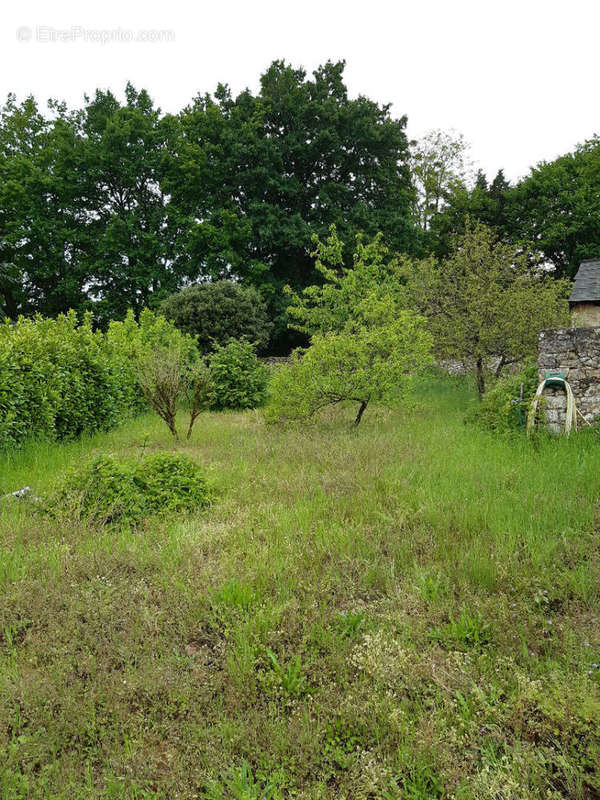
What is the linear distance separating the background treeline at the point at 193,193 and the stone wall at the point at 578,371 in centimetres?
1483

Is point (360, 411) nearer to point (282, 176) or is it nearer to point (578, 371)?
point (578, 371)

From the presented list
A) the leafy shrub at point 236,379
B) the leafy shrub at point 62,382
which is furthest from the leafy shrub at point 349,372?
the leafy shrub at point 236,379

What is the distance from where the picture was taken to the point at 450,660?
2529mm

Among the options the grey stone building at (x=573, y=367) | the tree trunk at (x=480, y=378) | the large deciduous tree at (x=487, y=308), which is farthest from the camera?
the tree trunk at (x=480, y=378)

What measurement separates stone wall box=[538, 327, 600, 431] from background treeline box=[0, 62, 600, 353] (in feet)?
48.6

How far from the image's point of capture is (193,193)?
22938 mm

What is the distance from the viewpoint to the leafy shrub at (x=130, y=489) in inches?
177

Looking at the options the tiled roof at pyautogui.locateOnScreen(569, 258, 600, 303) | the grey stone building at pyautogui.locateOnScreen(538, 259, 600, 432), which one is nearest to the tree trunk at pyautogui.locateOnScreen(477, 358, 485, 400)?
the grey stone building at pyautogui.locateOnScreen(538, 259, 600, 432)

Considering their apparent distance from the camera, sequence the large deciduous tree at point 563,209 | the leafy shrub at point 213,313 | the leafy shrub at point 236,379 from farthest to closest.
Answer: the large deciduous tree at point 563,209, the leafy shrub at point 213,313, the leafy shrub at point 236,379

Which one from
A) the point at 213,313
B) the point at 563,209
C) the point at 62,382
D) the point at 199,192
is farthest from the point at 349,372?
the point at 563,209

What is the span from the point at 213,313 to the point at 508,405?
11.1m

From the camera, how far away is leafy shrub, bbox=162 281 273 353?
15750 millimetres

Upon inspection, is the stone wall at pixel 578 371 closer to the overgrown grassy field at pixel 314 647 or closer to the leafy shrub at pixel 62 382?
the overgrown grassy field at pixel 314 647

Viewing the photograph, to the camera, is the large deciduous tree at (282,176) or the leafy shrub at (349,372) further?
the large deciduous tree at (282,176)
